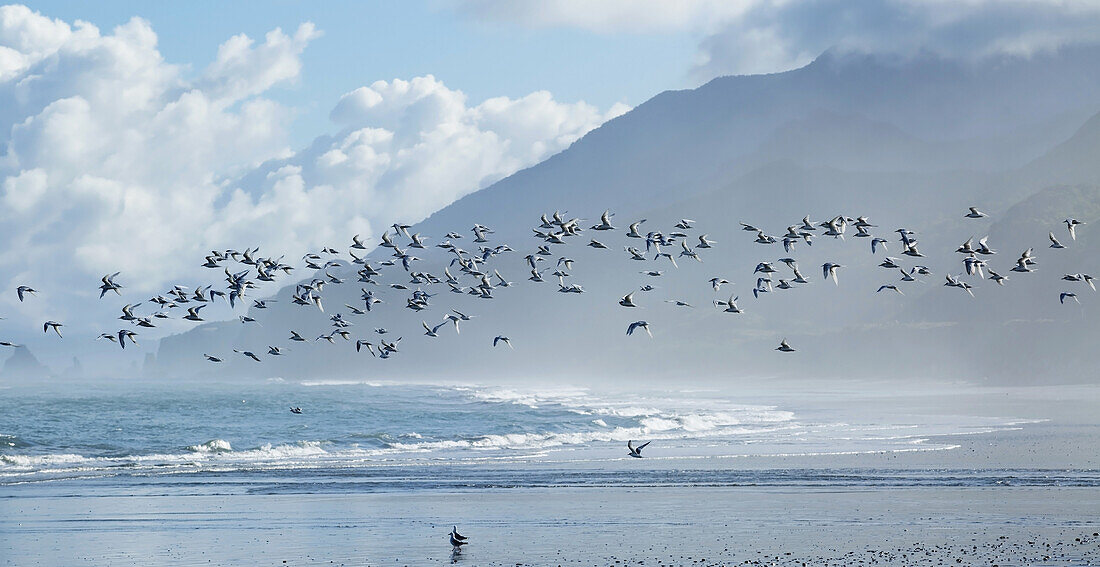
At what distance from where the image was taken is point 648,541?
25.8 m

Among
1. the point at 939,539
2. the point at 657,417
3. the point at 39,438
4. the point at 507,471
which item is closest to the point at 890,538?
the point at 939,539

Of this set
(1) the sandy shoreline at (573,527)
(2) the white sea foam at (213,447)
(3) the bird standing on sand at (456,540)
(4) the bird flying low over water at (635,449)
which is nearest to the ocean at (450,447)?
(2) the white sea foam at (213,447)

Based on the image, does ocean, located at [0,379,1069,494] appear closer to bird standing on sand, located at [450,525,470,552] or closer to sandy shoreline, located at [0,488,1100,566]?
sandy shoreline, located at [0,488,1100,566]

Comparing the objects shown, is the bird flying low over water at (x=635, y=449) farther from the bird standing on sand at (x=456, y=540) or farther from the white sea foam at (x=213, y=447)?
the white sea foam at (x=213, y=447)

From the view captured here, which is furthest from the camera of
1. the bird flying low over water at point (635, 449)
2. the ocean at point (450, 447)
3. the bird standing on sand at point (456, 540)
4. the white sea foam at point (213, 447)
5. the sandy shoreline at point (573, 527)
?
the white sea foam at point (213, 447)

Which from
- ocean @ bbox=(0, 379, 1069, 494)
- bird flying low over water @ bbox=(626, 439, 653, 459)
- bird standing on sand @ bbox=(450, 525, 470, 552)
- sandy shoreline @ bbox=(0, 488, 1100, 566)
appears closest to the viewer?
sandy shoreline @ bbox=(0, 488, 1100, 566)

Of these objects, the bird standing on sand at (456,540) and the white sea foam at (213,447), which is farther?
the white sea foam at (213,447)

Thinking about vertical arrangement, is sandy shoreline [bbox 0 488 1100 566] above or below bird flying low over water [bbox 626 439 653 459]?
below

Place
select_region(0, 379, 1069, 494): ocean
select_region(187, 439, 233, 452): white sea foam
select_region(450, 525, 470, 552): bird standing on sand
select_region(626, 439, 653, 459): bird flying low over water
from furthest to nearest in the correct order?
select_region(187, 439, 233, 452): white sea foam < select_region(626, 439, 653, 459): bird flying low over water < select_region(0, 379, 1069, 494): ocean < select_region(450, 525, 470, 552): bird standing on sand

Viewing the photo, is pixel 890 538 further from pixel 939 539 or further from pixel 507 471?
pixel 507 471

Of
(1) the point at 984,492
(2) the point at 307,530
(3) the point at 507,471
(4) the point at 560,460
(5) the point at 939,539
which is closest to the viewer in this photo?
(5) the point at 939,539

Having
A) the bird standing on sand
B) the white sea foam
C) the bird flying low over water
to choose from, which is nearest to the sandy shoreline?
the bird standing on sand

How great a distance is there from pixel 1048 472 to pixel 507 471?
16108mm

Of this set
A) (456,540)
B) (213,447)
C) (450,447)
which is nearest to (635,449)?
(450,447)
